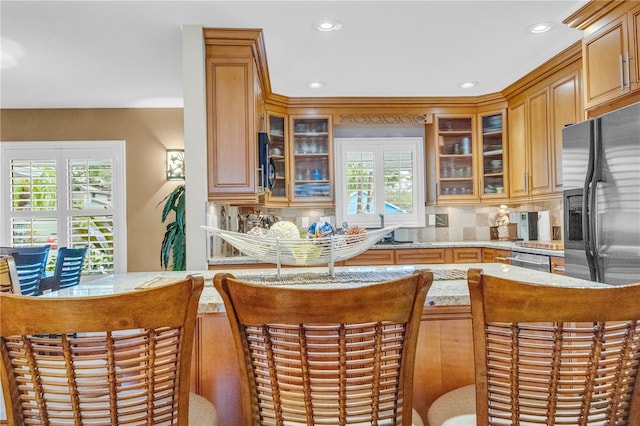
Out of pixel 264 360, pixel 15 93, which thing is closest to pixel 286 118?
pixel 15 93

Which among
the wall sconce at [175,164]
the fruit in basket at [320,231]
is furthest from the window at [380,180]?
the fruit in basket at [320,231]

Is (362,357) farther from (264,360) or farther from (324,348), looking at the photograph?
(264,360)

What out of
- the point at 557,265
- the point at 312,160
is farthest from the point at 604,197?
the point at 312,160

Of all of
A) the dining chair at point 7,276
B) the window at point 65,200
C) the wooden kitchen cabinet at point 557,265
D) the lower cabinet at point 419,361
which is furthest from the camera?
the window at point 65,200

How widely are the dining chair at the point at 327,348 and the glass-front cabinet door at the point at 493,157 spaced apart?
3.92 metres

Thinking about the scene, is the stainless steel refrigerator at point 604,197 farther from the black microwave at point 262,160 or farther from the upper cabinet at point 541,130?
the black microwave at point 262,160

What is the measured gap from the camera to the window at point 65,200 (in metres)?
4.74

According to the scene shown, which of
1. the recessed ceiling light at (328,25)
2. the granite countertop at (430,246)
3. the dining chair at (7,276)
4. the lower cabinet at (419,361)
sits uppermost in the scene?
the recessed ceiling light at (328,25)

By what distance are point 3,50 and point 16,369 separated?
322 cm

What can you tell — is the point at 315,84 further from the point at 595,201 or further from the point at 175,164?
the point at 595,201

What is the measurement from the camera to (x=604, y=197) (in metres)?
2.33

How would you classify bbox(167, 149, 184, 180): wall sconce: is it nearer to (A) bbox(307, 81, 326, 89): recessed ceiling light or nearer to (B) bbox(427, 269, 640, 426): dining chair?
(A) bbox(307, 81, 326, 89): recessed ceiling light

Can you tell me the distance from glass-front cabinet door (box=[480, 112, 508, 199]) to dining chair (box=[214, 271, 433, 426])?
3924 millimetres

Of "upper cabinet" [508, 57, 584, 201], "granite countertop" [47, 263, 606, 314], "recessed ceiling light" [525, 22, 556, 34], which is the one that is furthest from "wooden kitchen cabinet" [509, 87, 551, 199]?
"granite countertop" [47, 263, 606, 314]
